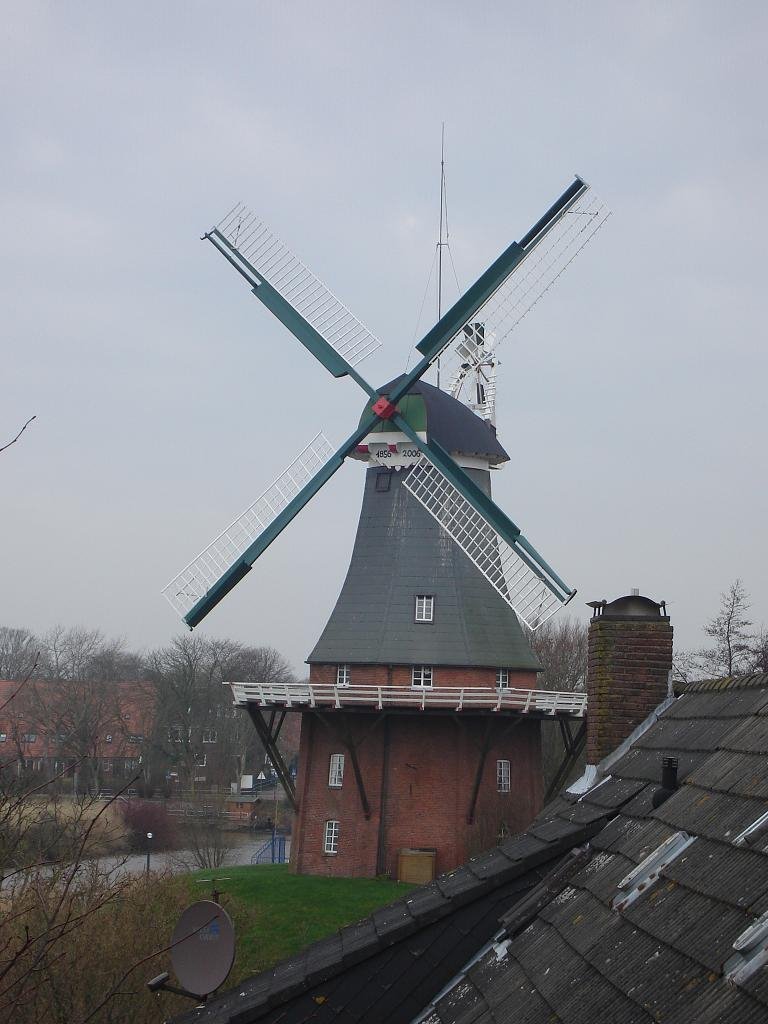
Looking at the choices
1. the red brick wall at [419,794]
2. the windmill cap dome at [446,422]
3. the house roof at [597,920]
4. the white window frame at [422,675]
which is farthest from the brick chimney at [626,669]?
the white window frame at [422,675]

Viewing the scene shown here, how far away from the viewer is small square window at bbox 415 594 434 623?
27203 mm

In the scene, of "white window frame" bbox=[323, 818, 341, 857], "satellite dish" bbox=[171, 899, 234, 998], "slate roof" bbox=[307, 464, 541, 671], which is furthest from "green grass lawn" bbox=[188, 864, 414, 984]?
"satellite dish" bbox=[171, 899, 234, 998]

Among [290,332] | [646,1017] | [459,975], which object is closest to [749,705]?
[459,975]

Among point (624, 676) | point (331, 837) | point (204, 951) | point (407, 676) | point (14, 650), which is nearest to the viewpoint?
point (204, 951)

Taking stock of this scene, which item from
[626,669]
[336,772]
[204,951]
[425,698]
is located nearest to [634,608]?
[626,669]

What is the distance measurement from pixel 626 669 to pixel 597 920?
3722 mm

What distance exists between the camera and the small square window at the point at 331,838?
1054 inches

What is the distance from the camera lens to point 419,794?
2612 cm

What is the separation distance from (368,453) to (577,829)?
2102cm

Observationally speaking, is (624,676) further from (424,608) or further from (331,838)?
(331,838)

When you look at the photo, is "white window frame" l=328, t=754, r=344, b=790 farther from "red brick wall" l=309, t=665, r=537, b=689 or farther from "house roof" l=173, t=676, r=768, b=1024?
"house roof" l=173, t=676, r=768, b=1024

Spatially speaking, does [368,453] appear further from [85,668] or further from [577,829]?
[85,668]

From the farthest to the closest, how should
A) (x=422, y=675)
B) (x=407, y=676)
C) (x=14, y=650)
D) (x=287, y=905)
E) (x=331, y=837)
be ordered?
(x=14, y=650) < (x=331, y=837) < (x=422, y=675) < (x=407, y=676) < (x=287, y=905)

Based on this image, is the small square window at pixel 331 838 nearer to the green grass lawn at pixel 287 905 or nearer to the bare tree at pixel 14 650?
the green grass lawn at pixel 287 905
